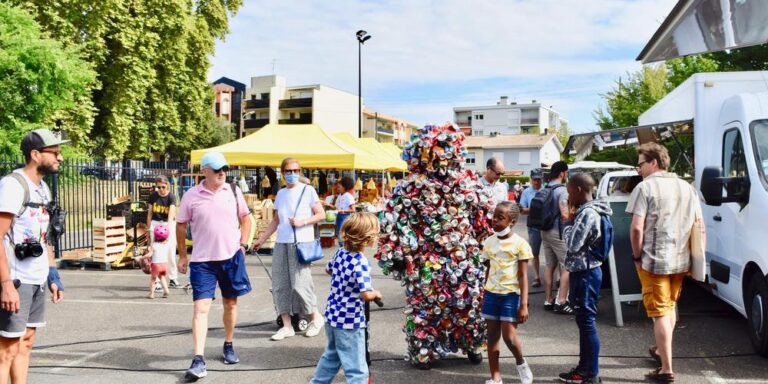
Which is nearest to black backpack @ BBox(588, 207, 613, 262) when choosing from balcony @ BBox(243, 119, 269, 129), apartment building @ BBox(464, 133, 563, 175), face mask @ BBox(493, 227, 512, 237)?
face mask @ BBox(493, 227, 512, 237)

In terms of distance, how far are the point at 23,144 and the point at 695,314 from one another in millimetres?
7071

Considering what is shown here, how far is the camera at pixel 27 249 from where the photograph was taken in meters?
3.72

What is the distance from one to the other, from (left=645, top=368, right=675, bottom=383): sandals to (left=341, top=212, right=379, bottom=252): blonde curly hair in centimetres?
261

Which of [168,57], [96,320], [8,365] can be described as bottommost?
[96,320]

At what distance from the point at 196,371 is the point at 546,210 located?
454cm

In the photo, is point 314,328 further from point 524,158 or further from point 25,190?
point 524,158

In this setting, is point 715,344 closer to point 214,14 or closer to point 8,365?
point 8,365

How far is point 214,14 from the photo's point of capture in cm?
3181

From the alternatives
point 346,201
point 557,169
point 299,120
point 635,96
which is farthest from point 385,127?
point 557,169

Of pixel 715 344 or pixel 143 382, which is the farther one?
pixel 715 344

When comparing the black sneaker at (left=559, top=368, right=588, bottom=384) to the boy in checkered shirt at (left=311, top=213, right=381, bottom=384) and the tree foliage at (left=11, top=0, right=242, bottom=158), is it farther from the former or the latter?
the tree foliage at (left=11, top=0, right=242, bottom=158)

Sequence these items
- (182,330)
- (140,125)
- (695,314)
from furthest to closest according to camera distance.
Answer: (140,125), (695,314), (182,330)

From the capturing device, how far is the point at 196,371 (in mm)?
4852

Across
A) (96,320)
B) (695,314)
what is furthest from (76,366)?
(695,314)
